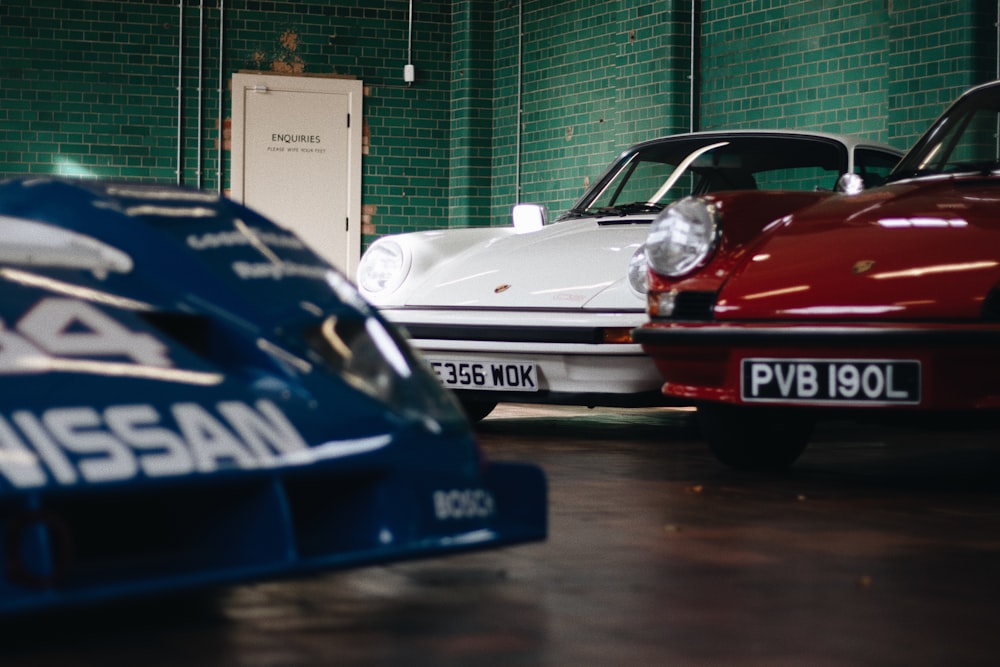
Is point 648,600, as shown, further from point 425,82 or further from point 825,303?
point 425,82

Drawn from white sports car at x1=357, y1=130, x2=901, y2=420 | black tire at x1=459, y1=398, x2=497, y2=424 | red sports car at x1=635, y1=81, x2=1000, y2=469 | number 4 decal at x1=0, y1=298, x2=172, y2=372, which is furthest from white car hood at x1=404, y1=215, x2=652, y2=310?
number 4 decal at x1=0, y1=298, x2=172, y2=372

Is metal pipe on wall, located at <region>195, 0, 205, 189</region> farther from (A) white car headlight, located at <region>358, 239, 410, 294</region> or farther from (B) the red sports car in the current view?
(B) the red sports car

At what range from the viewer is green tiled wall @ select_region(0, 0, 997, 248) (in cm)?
1007

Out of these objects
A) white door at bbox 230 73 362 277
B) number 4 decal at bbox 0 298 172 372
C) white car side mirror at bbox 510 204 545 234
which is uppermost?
white door at bbox 230 73 362 277

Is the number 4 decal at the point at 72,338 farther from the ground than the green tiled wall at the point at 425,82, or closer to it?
closer to it

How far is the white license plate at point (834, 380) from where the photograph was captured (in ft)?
11.9

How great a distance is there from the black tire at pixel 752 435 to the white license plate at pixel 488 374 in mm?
836

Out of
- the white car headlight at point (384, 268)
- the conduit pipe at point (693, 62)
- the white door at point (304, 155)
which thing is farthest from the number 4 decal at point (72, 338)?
the white door at point (304, 155)

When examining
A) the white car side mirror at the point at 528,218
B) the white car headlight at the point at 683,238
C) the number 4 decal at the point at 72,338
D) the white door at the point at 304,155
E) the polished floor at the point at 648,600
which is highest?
the white door at the point at 304,155

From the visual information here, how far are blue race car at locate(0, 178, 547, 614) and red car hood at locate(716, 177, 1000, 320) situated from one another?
158cm

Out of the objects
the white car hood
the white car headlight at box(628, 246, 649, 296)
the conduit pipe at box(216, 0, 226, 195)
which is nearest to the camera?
the white car headlight at box(628, 246, 649, 296)

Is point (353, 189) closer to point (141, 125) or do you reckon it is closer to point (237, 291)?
point (141, 125)

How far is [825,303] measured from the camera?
369 cm

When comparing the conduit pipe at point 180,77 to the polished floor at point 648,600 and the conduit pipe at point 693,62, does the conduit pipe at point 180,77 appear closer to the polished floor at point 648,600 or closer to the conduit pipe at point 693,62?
the conduit pipe at point 693,62
